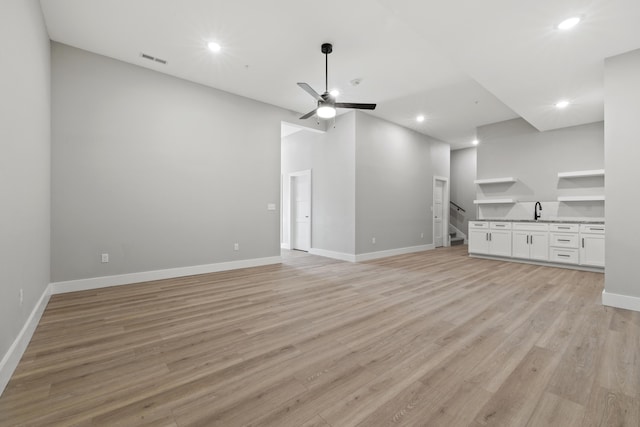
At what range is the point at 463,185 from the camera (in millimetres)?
9875

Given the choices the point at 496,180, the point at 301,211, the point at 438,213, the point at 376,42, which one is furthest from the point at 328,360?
the point at 438,213

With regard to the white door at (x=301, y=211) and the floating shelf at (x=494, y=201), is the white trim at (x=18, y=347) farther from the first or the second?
the floating shelf at (x=494, y=201)

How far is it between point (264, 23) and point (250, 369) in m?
3.46

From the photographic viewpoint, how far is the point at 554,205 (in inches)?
239

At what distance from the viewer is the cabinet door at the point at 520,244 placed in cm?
581

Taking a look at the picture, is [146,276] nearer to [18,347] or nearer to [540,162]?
[18,347]

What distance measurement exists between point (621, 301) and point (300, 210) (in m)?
5.90

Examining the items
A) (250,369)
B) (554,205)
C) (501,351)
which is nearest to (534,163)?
(554,205)

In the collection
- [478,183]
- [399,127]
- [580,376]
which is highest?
[399,127]

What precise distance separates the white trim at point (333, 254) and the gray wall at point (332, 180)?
7 cm

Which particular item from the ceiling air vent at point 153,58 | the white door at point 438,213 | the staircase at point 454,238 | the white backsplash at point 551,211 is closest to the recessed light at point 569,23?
the white backsplash at point 551,211

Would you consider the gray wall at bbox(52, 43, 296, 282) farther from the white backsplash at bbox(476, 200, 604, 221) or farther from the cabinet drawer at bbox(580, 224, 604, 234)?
the cabinet drawer at bbox(580, 224, 604, 234)

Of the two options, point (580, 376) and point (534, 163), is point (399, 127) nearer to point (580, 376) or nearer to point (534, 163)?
point (534, 163)

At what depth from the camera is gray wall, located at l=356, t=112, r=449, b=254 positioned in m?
6.13
